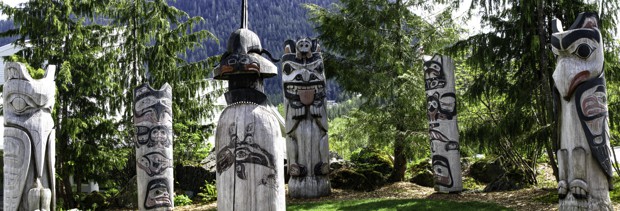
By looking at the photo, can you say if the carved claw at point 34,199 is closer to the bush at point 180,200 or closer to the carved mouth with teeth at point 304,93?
the carved mouth with teeth at point 304,93

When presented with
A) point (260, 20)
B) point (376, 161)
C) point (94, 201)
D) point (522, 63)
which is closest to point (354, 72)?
point (376, 161)

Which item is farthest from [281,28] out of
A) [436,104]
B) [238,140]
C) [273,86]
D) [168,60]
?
[238,140]

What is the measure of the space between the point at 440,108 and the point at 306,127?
286 cm

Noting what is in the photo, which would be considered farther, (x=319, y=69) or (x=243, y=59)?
(x=319, y=69)

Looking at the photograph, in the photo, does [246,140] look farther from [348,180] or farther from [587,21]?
[348,180]

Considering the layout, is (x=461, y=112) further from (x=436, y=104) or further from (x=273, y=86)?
(x=273, y=86)

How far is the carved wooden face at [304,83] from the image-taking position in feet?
37.7

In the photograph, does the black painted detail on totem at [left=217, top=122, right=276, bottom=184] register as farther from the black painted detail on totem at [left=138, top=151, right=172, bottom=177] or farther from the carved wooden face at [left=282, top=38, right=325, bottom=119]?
the carved wooden face at [left=282, top=38, right=325, bottom=119]

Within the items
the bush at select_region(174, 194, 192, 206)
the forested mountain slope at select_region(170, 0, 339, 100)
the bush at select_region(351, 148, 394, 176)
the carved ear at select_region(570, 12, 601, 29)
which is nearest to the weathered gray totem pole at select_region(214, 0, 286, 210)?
the carved ear at select_region(570, 12, 601, 29)

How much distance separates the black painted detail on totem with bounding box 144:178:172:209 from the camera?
9875 mm

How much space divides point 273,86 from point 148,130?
3471 inches

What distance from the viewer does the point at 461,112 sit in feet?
44.7

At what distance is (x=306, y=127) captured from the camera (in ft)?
37.7

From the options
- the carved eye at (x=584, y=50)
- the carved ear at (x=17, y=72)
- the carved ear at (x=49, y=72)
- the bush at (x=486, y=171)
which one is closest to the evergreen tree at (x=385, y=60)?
the bush at (x=486, y=171)
